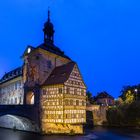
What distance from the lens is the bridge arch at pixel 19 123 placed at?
107ft

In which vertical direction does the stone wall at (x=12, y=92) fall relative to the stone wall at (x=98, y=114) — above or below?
above

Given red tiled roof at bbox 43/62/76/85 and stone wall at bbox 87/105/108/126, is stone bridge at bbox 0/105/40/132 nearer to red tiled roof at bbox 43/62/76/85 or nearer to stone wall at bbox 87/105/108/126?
red tiled roof at bbox 43/62/76/85

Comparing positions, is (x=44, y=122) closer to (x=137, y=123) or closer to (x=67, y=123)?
(x=67, y=123)

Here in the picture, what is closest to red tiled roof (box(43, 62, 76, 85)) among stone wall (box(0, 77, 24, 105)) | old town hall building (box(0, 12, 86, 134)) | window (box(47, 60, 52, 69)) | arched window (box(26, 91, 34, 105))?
old town hall building (box(0, 12, 86, 134))

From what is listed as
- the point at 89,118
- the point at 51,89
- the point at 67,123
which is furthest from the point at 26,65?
the point at 89,118

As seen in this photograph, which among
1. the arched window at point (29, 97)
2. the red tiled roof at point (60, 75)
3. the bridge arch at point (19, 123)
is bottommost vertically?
the bridge arch at point (19, 123)

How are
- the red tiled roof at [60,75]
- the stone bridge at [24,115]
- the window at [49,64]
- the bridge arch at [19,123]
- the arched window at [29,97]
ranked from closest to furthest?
1. the stone bridge at [24,115]
2. the red tiled roof at [60,75]
3. the bridge arch at [19,123]
4. the window at [49,64]
5. the arched window at [29,97]

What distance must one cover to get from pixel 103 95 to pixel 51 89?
49315 mm

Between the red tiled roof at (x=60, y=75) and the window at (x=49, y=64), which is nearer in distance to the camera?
the red tiled roof at (x=60, y=75)

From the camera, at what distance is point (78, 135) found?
101ft

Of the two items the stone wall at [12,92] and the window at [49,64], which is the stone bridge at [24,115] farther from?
the window at [49,64]

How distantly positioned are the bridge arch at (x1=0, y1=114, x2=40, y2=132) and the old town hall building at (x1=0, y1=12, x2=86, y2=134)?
1.50m

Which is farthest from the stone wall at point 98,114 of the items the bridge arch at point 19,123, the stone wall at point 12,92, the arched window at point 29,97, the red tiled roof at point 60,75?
the red tiled roof at point 60,75

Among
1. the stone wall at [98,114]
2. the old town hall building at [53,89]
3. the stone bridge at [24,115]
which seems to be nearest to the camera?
the stone bridge at [24,115]
